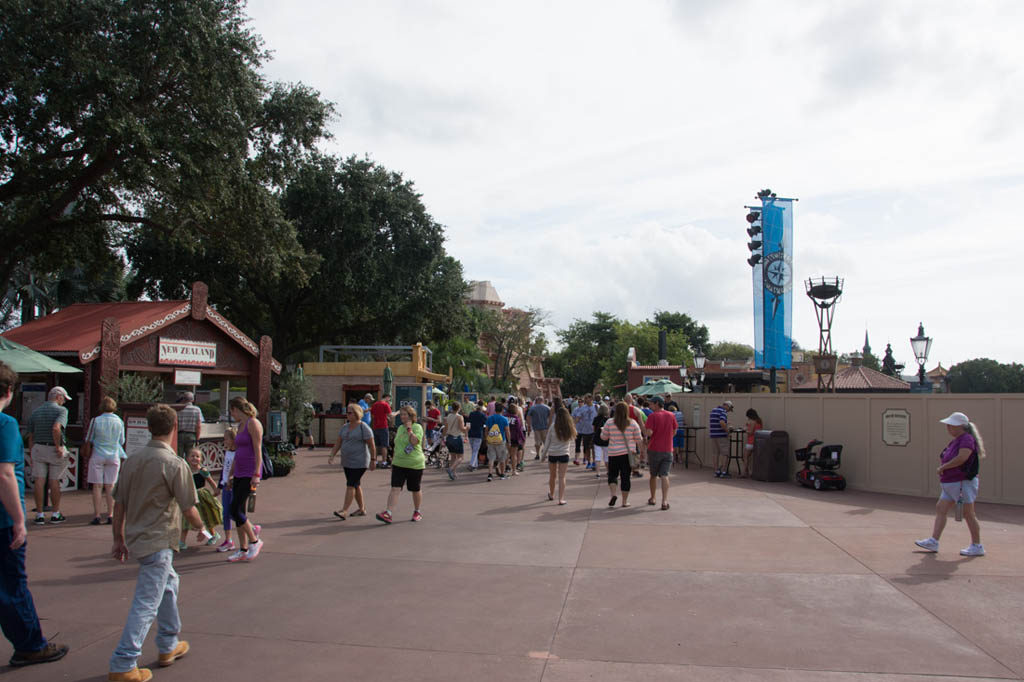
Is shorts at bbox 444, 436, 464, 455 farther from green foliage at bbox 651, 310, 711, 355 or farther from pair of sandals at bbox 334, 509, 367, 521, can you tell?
green foliage at bbox 651, 310, 711, 355

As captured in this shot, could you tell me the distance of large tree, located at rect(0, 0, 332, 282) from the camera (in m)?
15.0

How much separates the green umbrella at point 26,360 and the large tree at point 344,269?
18090mm

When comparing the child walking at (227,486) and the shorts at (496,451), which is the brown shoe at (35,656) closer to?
the child walking at (227,486)

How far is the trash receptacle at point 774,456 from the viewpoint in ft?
49.0

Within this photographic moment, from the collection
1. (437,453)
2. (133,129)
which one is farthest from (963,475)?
(133,129)

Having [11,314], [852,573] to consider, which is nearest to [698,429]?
[852,573]

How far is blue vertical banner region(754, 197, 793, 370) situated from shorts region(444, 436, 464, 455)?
408 inches

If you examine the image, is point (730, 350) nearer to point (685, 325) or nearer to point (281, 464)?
point (685, 325)

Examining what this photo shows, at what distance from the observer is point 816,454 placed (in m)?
14.0

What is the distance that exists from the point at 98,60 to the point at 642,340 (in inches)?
2499

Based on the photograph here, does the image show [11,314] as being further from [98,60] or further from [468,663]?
[468,663]

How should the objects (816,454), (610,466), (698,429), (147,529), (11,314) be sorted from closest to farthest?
(147,529) < (610,466) < (816,454) < (698,429) < (11,314)

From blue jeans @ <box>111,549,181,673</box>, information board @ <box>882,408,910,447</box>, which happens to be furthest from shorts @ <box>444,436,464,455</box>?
blue jeans @ <box>111,549,181,673</box>

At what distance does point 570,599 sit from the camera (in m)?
6.29
